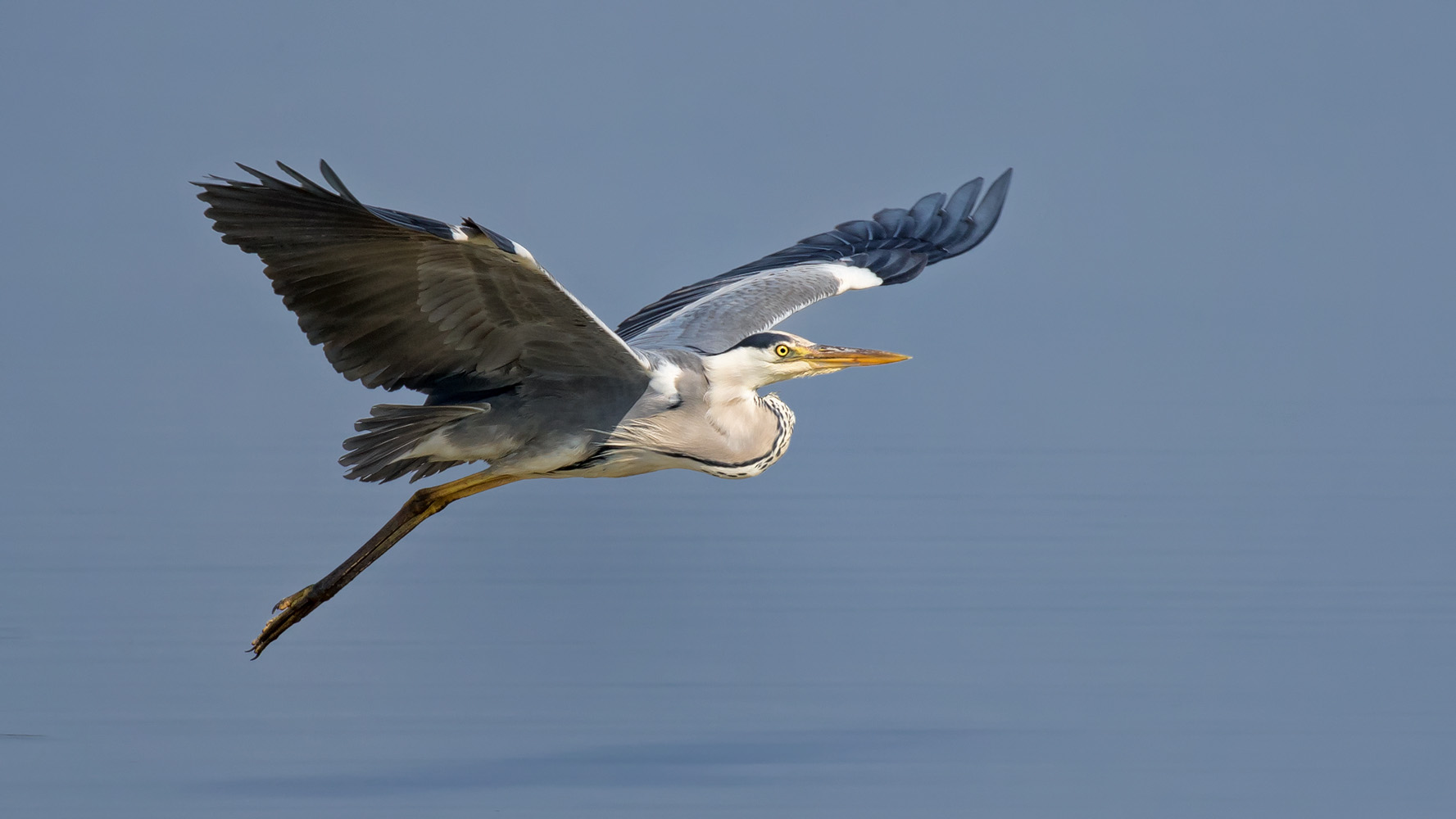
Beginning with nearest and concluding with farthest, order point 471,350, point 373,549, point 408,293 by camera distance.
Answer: point 408,293, point 471,350, point 373,549

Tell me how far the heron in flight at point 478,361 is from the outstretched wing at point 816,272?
0.47 feet

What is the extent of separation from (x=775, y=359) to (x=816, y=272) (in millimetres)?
1787

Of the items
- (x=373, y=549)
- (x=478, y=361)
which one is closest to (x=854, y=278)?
(x=478, y=361)

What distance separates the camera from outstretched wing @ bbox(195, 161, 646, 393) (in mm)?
5480

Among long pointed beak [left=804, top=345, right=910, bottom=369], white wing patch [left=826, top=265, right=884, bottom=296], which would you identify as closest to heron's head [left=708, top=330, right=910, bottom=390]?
long pointed beak [left=804, top=345, right=910, bottom=369]

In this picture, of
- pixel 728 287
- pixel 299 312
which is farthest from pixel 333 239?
pixel 728 287

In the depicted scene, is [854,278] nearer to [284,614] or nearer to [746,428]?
[746,428]

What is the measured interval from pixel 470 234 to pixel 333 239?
57 centimetres

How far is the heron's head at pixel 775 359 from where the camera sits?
21.7ft

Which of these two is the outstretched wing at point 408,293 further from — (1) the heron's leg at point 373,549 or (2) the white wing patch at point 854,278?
(2) the white wing patch at point 854,278

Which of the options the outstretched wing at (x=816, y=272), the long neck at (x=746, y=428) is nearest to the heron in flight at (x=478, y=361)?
the long neck at (x=746, y=428)

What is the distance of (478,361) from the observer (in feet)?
20.7

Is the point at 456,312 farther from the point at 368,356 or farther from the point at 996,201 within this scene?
the point at 996,201

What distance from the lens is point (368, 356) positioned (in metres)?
6.16
